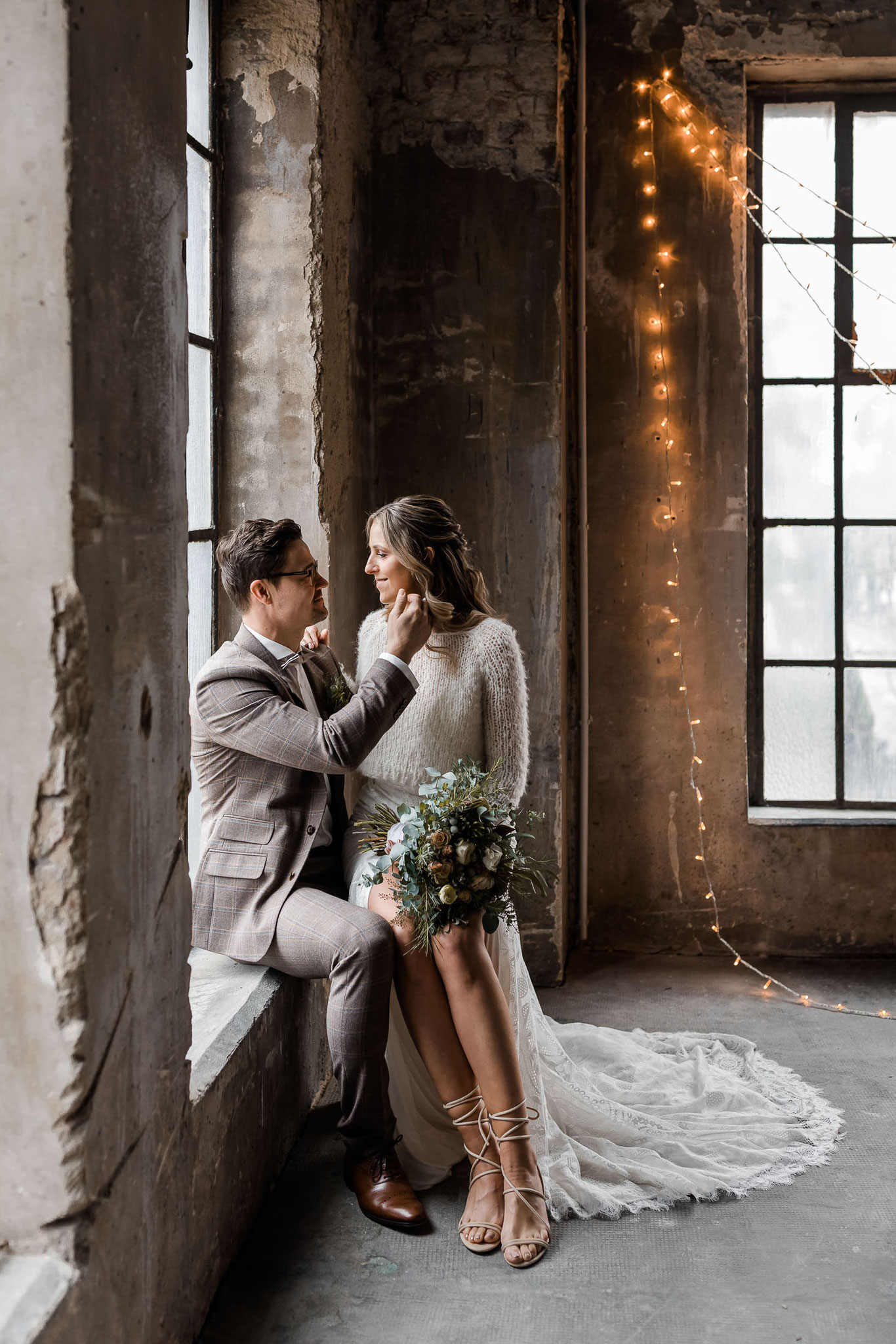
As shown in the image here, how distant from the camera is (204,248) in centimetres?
338

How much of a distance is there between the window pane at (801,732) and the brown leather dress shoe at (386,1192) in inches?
96.8

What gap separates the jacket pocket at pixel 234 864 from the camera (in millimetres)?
2730

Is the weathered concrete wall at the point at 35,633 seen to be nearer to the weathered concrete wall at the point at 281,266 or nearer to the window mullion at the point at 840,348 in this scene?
the weathered concrete wall at the point at 281,266

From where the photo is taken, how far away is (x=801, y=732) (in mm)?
4523

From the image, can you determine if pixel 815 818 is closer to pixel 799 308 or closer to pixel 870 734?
pixel 870 734

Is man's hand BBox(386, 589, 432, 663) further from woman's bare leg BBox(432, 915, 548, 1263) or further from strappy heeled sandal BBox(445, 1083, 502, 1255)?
strappy heeled sandal BBox(445, 1083, 502, 1255)

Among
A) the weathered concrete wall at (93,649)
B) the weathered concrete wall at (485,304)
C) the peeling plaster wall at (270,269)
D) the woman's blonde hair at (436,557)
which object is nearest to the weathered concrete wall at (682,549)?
the weathered concrete wall at (485,304)

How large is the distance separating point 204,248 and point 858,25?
2577 mm

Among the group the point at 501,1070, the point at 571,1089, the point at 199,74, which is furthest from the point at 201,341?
the point at 571,1089

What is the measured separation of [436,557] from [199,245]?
118 cm

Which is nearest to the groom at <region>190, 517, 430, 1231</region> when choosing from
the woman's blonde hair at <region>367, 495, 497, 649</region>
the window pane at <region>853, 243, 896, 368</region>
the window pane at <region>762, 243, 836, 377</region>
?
the woman's blonde hair at <region>367, 495, 497, 649</region>

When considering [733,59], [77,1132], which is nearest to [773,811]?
[733,59]

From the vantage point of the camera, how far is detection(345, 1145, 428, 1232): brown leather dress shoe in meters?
2.51

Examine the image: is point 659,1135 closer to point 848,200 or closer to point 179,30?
point 179,30
